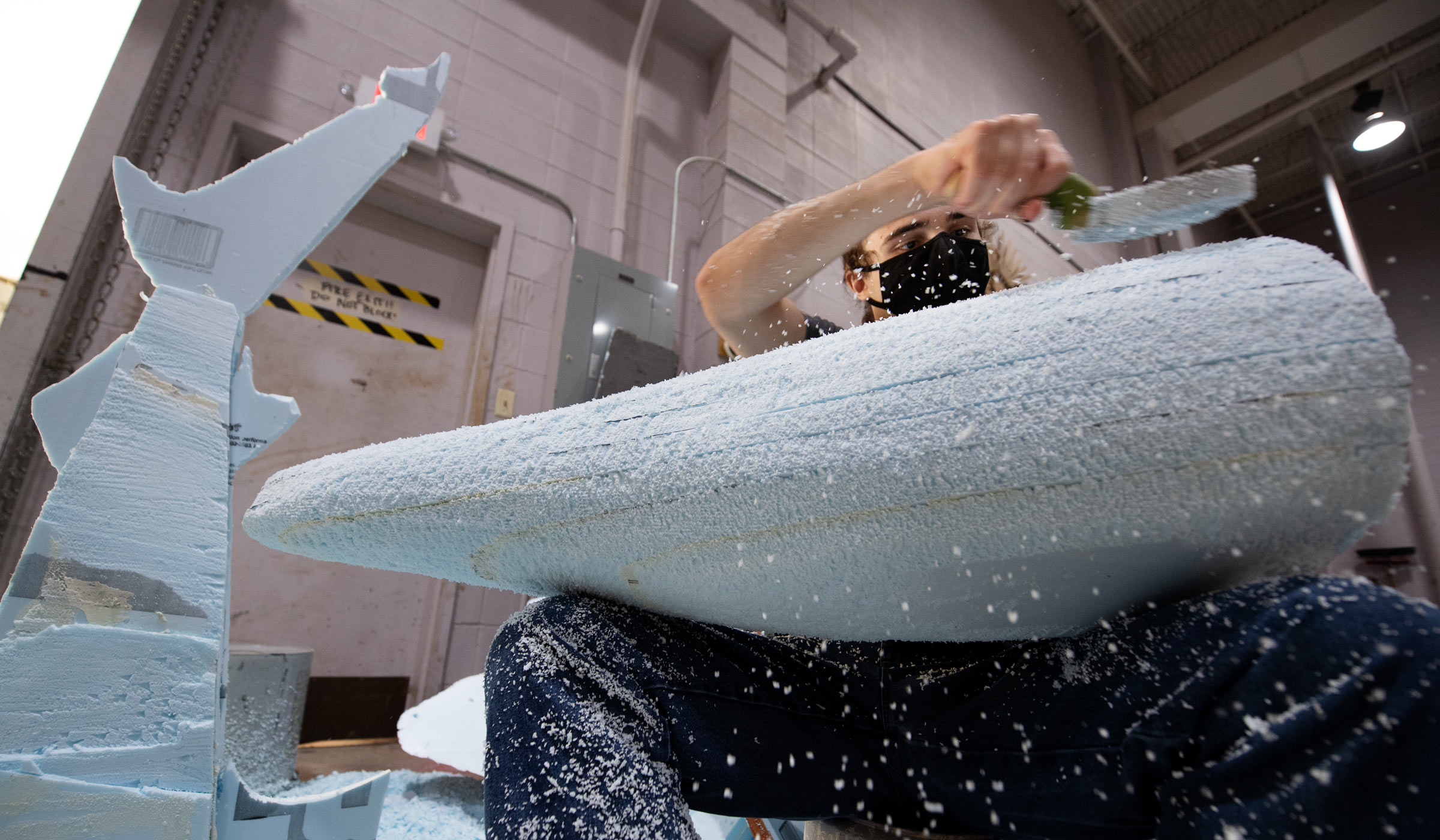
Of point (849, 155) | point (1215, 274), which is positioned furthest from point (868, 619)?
point (849, 155)

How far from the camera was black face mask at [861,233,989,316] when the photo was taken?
0.95 m

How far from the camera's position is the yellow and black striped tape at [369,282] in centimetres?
207

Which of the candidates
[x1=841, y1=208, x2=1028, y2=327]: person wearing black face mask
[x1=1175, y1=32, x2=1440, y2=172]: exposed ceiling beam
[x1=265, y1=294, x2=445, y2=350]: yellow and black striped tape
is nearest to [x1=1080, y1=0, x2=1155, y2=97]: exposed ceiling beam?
[x1=1175, y1=32, x2=1440, y2=172]: exposed ceiling beam

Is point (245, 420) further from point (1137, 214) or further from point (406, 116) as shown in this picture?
point (1137, 214)

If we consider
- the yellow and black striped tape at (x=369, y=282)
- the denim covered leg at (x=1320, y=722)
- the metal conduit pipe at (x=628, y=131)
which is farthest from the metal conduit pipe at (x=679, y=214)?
the denim covered leg at (x=1320, y=722)

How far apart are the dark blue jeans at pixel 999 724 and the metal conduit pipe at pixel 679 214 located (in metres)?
2.15

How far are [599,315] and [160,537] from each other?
1.81 metres

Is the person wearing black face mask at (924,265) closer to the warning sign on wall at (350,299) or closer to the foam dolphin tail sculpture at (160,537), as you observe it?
the foam dolphin tail sculpture at (160,537)

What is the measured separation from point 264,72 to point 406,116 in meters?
1.80

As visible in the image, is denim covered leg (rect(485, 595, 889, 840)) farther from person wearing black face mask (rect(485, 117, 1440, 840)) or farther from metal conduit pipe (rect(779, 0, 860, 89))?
metal conduit pipe (rect(779, 0, 860, 89))

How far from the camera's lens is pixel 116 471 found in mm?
446

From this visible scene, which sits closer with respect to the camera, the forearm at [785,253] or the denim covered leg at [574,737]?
the denim covered leg at [574,737]

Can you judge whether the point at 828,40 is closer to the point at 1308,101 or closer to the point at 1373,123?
the point at 1308,101

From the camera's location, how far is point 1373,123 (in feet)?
13.7
